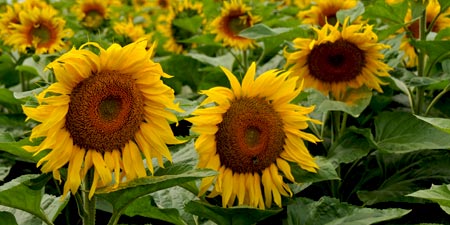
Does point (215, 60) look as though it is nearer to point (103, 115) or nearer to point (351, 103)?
point (351, 103)

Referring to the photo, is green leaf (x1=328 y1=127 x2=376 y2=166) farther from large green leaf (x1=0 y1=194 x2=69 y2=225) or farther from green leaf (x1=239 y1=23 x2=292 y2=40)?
large green leaf (x1=0 y1=194 x2=69 y2=225)

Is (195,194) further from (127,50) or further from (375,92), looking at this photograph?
(375,92)

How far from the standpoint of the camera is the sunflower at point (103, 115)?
1553mm

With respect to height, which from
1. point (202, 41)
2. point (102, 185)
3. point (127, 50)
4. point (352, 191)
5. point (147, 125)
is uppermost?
point (127, 50)

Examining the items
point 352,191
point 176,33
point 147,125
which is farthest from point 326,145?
point 176,33

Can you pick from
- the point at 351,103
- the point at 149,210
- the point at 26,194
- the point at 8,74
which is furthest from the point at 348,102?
the point at 8,74

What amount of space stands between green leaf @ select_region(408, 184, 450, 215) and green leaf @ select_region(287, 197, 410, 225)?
8cm

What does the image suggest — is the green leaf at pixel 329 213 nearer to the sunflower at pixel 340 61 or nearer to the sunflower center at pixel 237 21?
the sunflower at pixel 340 61

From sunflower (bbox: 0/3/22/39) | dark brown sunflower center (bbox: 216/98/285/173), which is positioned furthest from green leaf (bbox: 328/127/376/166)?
sunflower (bbox: 0/3/22/39)

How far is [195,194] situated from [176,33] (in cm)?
234

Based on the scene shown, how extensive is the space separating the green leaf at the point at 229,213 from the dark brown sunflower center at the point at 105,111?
0.24m

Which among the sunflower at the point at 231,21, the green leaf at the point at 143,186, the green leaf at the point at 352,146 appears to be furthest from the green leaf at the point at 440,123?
the sunflower at the point at 231,21

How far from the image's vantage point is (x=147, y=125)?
1662mm

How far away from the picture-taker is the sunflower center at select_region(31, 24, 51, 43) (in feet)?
11.0
